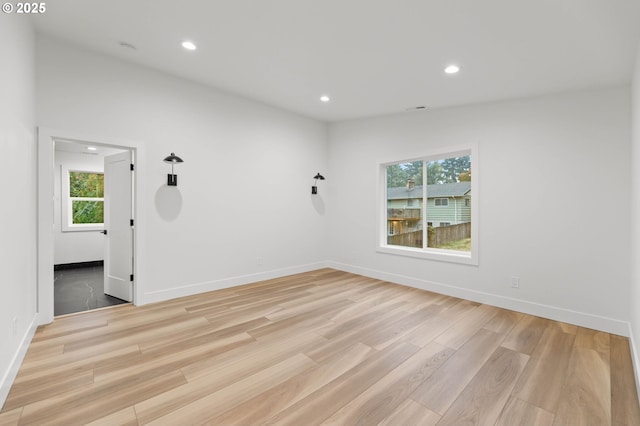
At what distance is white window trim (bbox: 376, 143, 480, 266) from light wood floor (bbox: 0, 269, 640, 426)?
0.93 meters

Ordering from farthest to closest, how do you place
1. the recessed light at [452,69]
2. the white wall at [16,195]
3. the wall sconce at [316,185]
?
1. the wall sconce at [316,185]
2. the recessed light at [452,69]
3. the white wall at [16,195]

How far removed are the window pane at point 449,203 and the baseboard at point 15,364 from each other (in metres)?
4.85

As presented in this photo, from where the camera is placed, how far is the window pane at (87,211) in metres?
6.63

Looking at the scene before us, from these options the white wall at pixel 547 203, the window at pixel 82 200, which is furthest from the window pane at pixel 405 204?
the window at pixel 82 200

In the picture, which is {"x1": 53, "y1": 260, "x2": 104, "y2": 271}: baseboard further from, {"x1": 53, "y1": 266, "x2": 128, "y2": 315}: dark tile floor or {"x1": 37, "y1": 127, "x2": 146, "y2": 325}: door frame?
{"x1": 37, "y1": 127, "x2": 146, "y2": 325}: door frame

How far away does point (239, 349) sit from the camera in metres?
2.62

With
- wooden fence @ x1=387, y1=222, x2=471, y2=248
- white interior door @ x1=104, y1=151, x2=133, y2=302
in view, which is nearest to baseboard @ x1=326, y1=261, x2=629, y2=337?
wooden fence @ x1=387, y1=222, x2=471, y2=248

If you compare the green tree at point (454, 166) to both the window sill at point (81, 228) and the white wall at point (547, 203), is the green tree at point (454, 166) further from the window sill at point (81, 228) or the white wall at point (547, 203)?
the window sill at point (81, 228)

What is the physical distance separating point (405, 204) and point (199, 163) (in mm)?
3385

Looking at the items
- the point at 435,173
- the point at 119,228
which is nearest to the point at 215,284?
the point at 119,228

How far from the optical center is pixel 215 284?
4.34 metres

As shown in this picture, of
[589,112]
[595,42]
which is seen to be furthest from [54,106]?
[589,112]

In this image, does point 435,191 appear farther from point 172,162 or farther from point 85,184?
point 85,184

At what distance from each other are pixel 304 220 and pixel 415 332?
10.0 ft
